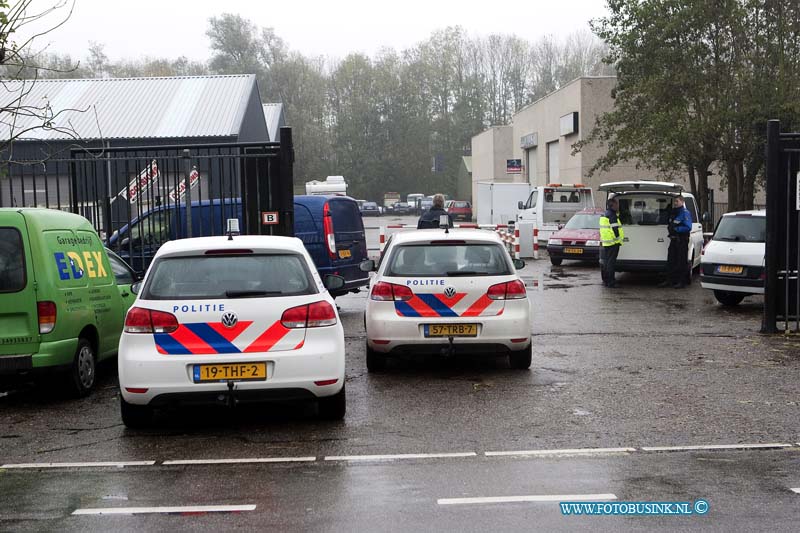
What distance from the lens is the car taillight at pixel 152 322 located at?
24.1 feet

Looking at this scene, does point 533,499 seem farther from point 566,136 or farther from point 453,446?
point 566,136

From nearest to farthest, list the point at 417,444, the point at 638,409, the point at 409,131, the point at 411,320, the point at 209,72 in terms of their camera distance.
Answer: the point at 417,444 → the point at 638,409 → the point at 411,320 → the point at 209,72 → the point at 409,131

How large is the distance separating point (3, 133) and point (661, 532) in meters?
36.2

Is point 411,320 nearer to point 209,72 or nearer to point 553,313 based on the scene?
point 553,313

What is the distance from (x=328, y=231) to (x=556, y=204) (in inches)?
717

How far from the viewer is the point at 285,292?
753 centimetres

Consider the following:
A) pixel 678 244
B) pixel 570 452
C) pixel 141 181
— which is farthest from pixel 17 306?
pixel 678 244

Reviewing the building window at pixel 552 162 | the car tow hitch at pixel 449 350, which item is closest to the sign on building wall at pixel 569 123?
the building window at pixel 552 162

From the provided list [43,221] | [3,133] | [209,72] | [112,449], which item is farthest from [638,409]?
[209,72]

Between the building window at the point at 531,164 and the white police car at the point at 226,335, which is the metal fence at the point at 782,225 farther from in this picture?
the building window at the point at 531,164

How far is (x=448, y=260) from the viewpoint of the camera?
10.1 metres

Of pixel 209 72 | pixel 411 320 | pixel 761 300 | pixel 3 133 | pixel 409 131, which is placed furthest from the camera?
pixel 409 131

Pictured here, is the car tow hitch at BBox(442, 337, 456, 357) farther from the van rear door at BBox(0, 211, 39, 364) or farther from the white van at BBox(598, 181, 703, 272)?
the white van at BBox(598, 181, 703, 272)

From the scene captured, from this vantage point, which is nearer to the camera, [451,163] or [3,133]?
[3,133]
